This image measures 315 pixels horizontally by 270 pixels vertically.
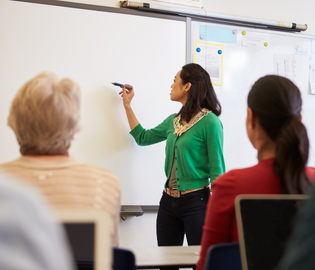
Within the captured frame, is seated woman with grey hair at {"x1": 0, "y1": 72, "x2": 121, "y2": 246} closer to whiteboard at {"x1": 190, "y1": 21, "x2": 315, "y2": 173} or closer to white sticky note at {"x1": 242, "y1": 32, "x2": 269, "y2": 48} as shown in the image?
whiteboard at {"x1": 190, "y1": 21, "x2": 315, "y2": 173}

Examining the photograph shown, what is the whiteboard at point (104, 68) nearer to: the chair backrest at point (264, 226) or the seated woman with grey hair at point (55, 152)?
the seated woman with grey hair at point (55, 152)

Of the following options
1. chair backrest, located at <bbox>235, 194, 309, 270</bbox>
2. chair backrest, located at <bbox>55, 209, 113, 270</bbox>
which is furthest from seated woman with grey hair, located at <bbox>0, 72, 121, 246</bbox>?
chair backrest, located at <bbox>235, 194, 309, 270</bbox>

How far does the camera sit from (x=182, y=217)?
5.81ft

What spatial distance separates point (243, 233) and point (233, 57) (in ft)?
6.76

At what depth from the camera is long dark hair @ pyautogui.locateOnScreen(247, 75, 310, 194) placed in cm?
93

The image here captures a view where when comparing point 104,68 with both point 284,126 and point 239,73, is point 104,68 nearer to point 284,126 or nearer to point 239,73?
point 239,73

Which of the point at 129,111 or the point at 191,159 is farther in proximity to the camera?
the point at 129,111

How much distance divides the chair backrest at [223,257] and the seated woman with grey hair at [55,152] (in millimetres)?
280

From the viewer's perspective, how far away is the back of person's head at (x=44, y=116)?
88 centimetres

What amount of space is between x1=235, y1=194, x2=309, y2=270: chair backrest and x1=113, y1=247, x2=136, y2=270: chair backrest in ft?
0.95

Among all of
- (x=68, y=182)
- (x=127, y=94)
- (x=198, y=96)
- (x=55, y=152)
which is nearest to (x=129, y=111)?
(x=127, y=94)

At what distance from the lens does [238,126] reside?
2.59m

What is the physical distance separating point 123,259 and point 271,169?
1.66 feet

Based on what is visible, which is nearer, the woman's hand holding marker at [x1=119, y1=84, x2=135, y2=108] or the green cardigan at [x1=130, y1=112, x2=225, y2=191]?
the green cardigan at [x1=130, y1=112, x2=225, y2=191]
